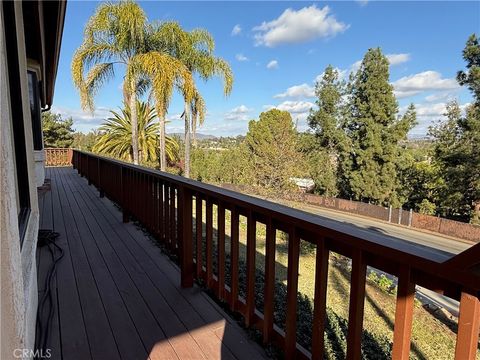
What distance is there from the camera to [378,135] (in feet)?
68.9

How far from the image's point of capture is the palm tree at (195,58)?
12091 millimetres

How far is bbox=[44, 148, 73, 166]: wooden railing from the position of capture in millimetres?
16516

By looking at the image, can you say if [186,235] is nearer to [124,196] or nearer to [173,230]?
[173,230]

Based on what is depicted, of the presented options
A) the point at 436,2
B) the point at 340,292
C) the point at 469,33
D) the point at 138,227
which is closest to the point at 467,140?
the point at 469,33

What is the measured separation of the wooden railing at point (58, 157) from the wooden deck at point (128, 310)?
15023 millimetres

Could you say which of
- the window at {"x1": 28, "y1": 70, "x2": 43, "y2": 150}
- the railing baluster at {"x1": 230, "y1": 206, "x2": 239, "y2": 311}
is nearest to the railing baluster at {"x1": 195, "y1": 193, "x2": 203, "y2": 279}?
the railing baluster at {"x1": 230, "y1": 206, "x2": 239, "y2": 311}

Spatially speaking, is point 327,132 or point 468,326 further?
point 327,132

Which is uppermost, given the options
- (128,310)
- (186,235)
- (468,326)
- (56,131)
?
(56,131)

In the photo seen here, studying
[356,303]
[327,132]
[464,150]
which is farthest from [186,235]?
[327,132]

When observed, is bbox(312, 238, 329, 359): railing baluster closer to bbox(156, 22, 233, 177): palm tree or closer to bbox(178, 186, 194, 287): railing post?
bbox(178, 186, 194, 287): railing post

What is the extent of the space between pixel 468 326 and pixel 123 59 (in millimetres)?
12034

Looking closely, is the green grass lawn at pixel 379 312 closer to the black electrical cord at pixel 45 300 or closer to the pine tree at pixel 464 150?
the black electrical cord at pixel 45 300

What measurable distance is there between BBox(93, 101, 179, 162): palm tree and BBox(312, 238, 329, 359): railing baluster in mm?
17844

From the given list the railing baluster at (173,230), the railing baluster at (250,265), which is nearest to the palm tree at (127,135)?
the railing baluster at (173,230)
